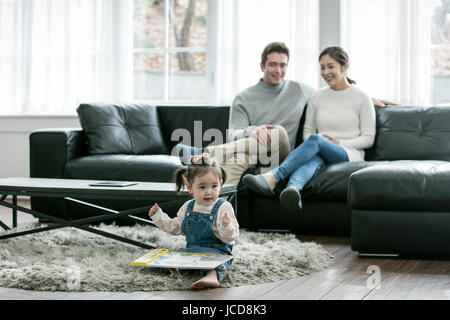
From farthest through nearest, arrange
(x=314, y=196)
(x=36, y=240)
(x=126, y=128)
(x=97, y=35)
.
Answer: (x=97, y=35), (x=126, y=128), (x=314, y=196), (x=36, y=240)

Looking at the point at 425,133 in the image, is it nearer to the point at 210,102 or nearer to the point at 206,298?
the point at 210,102

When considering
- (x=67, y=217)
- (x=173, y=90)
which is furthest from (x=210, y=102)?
(x=67, y=217)

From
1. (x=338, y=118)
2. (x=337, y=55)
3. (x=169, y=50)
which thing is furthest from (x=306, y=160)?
(x=169, y=50)

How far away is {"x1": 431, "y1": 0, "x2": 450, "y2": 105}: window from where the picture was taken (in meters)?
4.41

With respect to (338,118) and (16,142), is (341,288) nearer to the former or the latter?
(338,118)

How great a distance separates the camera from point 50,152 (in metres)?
3.88

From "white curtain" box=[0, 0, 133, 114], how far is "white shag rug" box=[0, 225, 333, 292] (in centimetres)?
222

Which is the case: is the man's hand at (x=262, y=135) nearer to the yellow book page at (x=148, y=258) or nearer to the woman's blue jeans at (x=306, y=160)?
the woman's blue jeans at (x=306, y=160)

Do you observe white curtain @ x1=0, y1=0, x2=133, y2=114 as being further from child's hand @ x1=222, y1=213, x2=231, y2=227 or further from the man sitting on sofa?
child's hand @ x1=222, y1=213, x2=231, y2=227

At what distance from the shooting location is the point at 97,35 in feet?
17.0

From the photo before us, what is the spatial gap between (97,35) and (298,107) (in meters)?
2.12

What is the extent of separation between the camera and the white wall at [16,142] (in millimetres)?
5324

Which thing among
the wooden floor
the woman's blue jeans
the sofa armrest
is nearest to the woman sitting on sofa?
the woman's blue jeans

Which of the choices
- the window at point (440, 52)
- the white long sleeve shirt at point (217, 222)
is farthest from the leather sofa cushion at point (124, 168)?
the window at point (440, 52)
